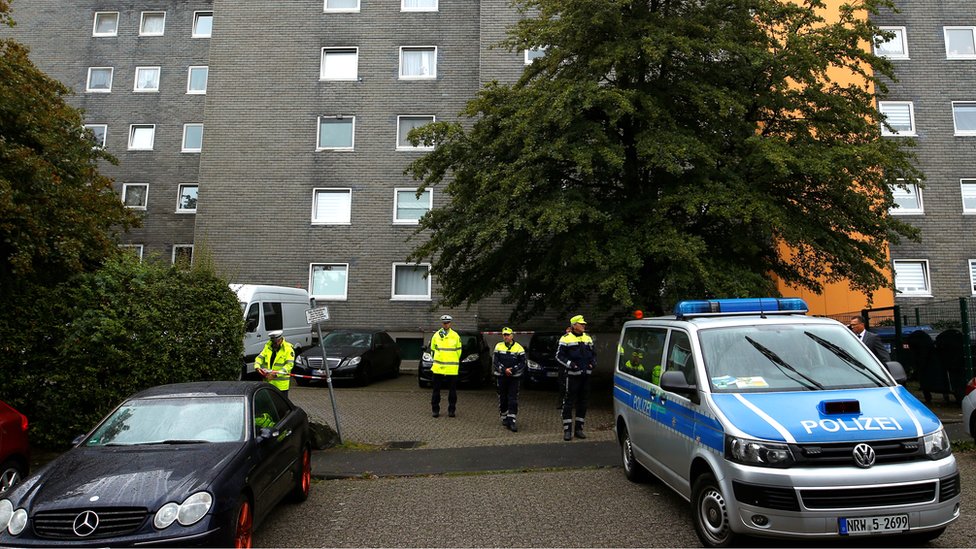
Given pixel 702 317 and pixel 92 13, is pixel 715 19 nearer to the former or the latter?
pixel 702 317

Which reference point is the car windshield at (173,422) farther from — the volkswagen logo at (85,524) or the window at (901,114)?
the window at (901,114)

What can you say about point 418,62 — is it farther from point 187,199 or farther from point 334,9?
point 187,199

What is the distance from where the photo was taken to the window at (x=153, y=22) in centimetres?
2669

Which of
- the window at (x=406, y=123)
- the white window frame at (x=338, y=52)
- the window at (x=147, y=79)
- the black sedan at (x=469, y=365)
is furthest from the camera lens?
the window at (x=147, y=79)

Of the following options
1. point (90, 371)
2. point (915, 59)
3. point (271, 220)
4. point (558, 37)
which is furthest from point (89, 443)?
point (915, 59)

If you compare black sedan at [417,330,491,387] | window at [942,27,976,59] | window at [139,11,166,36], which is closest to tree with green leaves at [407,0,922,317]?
black sedan at [417,330,491,387]

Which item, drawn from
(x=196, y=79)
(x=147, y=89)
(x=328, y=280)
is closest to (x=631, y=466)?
(x=328, y=280)

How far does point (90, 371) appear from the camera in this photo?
761 cm

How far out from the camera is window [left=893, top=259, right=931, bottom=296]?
64.9 feet

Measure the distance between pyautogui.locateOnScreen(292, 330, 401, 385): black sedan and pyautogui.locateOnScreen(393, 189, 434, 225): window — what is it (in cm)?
556

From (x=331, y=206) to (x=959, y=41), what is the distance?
2340 centimetres

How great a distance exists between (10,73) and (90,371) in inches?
163

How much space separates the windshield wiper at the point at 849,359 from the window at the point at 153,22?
3010 cm

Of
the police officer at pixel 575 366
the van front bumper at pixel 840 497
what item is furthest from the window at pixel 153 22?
the van front bumper at pixel 840 497
